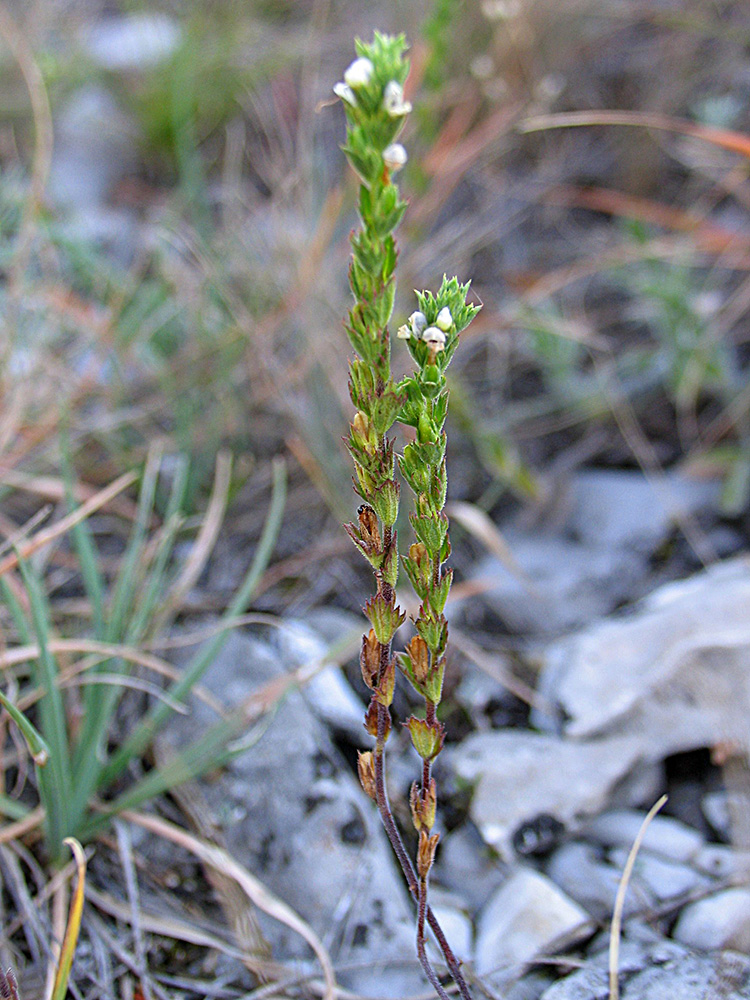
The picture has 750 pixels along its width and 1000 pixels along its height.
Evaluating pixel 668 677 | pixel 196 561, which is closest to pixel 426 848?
pixel 668 677

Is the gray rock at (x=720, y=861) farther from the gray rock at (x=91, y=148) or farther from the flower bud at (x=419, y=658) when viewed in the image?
the gray rock at (x=91, y=148)

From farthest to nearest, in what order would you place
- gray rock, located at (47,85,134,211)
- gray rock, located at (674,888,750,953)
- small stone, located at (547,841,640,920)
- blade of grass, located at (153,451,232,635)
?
gray rock, located at (47,85,134,211)
blade of grass, located at (153,451,232,635)
small stone, located at (547,841,640,920)
gray rock, located at (674,888,750,953)

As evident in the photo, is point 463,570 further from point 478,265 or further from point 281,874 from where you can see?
point 478,265

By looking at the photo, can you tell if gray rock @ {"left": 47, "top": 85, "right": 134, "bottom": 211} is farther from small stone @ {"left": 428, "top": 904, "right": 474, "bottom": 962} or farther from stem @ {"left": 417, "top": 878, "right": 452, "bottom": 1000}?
stem @ {"left": 417, "top": 878, "right": 452, "bottom": 1000}

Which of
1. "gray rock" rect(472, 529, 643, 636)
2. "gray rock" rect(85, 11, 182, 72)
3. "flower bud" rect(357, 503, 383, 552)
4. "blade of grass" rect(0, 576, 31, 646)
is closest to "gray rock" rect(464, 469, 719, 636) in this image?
"gray rock" rect(472, 529, 643, 636)

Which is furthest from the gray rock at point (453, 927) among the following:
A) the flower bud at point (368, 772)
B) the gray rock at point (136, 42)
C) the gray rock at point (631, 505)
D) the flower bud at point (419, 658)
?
the gray rock at point (136, 42)

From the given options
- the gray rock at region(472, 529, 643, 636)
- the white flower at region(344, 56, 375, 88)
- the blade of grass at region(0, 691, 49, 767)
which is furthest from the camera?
the gray rock at region(472, 529, 643, 636)

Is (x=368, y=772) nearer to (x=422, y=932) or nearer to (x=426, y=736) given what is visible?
(x=426, y=736)
